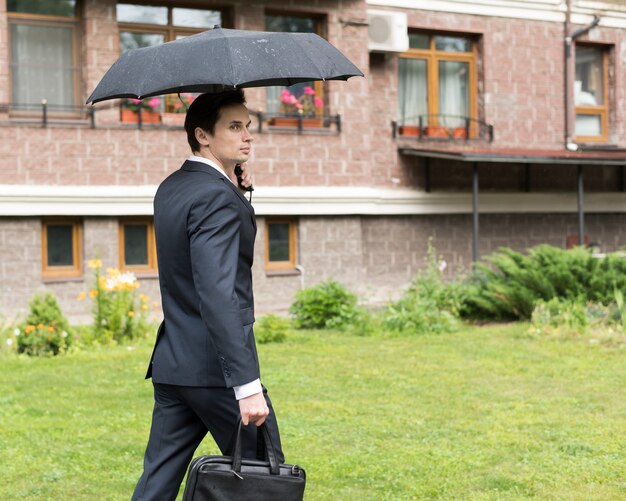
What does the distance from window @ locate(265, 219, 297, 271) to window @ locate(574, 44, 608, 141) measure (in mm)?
6683

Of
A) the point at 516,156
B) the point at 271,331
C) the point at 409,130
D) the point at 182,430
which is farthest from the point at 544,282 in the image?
the point at 182,430

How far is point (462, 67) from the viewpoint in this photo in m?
19.8

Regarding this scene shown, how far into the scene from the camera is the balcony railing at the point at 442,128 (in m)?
19.1

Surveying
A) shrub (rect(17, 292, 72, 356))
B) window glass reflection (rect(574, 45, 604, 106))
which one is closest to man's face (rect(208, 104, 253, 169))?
shrub (rect(17, 292, 72, 356))

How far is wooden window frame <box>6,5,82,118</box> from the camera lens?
15938mm

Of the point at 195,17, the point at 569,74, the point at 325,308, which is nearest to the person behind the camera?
the point at 325,308

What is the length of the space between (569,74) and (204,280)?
1766cm

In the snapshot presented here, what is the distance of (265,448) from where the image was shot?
4.18 metres

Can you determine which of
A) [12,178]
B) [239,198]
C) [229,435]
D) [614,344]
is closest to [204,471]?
[229,435]

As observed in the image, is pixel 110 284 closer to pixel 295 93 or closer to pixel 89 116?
pixel 89 116

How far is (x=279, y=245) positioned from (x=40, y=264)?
3.93 meters

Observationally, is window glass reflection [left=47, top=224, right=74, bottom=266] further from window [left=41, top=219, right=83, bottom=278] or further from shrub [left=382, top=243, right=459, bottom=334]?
shrub [left=382, top=243, right=459, bottom=334]

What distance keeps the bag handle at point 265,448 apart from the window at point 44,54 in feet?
41.8

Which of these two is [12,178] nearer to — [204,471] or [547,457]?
[547,457]
